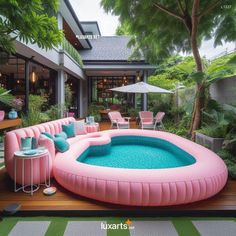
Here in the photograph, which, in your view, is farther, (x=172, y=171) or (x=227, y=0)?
(x=227, y=0)

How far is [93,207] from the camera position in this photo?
3.46 meters

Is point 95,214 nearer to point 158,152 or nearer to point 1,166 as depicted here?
point 1,166

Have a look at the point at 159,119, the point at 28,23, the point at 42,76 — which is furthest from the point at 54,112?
the point at 28,23

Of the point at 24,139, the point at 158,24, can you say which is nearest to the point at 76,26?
the point at 158,24

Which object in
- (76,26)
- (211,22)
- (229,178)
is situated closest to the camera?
(229,178)

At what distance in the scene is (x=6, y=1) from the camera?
288 centimetres

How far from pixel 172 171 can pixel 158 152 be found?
3869mm

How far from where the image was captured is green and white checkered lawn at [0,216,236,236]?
2932mm

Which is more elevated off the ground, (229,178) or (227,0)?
(227,0)

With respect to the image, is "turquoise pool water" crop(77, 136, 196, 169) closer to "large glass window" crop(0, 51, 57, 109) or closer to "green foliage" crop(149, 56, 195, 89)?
"green foliage" crop(149, 56, 195, 89)

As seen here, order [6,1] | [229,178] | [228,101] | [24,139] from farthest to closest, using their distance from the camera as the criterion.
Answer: [228,101], [229,178], [24,139], [6,1]

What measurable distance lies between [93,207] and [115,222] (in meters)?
0.44

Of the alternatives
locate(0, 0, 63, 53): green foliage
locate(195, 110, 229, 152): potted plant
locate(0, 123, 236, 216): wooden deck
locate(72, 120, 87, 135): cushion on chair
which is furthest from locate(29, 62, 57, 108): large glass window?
locate(0, 123, 236, 216): wooden deck

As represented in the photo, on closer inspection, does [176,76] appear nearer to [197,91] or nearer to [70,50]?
[70,50]
